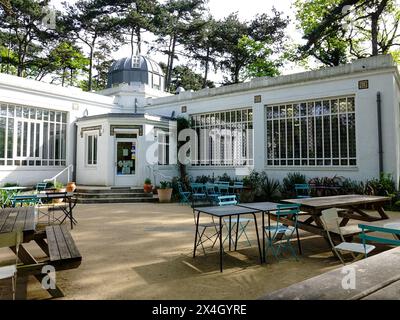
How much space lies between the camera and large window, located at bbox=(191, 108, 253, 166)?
14.0 m

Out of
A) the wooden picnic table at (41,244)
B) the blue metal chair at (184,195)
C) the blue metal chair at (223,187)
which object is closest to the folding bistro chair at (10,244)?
the wooden picnic table at (41,244)

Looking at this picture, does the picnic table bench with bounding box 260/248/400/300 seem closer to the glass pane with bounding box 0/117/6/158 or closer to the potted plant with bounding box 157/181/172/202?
the potted plant with bounding box 157/181/172/202

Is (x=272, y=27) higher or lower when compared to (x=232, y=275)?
higher

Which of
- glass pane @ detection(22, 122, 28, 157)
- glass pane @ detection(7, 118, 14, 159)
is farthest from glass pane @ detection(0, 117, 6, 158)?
glass pane @ detection(22, 122, 28, 157)

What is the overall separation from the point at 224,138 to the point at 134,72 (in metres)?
9.12

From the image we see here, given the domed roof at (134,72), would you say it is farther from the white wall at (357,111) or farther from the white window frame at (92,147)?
the white wall at (357,111)

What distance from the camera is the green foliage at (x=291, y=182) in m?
11.7

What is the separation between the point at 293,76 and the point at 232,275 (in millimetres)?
10501

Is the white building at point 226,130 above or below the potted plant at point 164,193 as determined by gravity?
above

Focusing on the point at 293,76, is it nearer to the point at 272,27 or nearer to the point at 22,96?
the point at 22,96

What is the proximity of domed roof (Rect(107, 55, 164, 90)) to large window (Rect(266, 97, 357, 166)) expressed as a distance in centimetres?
1015

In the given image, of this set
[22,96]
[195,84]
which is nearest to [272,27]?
[195,84]

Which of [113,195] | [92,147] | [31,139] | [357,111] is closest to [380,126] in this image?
[357,111]
